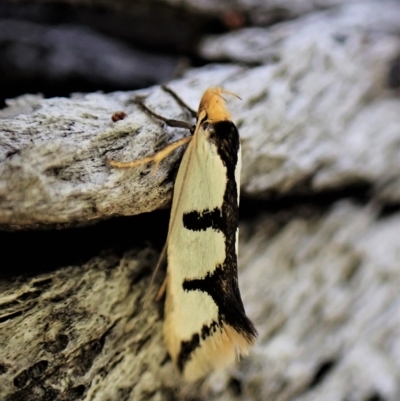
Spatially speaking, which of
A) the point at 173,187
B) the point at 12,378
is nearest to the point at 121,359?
the point at 12,378

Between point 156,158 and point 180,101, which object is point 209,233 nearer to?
point 156,158

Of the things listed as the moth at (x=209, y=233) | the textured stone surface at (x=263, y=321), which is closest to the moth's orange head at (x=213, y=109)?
the moth at (x=209, y=233)

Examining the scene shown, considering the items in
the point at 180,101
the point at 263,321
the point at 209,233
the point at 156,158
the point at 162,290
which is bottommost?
the point at 263,321

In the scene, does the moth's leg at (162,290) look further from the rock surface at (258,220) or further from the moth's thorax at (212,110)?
the moth's thorax at (212,110)

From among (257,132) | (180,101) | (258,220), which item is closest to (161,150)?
(180,101)

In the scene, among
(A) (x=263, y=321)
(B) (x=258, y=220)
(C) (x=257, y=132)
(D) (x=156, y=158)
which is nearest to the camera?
(D) (x=156, y=158)

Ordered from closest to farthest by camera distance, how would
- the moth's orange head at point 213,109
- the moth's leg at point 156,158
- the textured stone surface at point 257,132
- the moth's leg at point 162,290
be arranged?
the textured stone surface at point 257,132 < the moth's leg at point 156,158 < the moth's orange head at point 213,109 < the moth's leg at point 162,290

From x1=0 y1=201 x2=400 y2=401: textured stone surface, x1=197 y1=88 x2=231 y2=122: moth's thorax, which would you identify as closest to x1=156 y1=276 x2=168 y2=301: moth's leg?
x1=0 y1=201 x2=400 y2=401: textured stone surface
